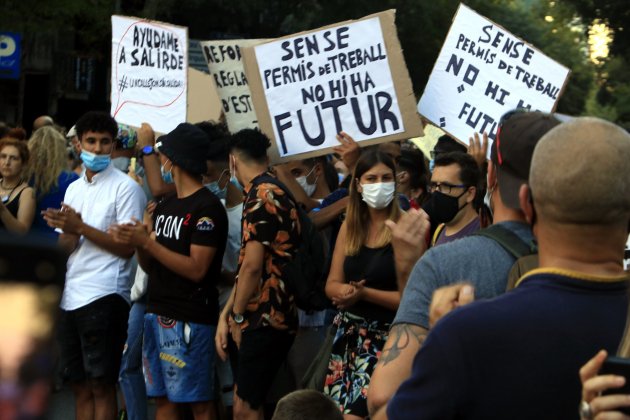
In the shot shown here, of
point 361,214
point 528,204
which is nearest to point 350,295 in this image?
point 361,214

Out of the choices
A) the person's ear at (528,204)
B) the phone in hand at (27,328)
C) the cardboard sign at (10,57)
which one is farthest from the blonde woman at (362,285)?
the cardboard sign at (10,57)

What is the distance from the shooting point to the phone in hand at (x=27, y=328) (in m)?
0.77

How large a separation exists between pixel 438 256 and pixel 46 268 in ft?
6.78

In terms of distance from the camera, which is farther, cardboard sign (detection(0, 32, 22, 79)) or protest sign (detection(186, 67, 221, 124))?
cardboard sign (detection(0, 32, 22, 79))

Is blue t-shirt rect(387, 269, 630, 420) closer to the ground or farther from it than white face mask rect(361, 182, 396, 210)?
closer to the ground

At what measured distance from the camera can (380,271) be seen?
5.67 meters

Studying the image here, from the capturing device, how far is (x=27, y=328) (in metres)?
0.77

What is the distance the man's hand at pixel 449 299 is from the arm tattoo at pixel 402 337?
0.47 meters

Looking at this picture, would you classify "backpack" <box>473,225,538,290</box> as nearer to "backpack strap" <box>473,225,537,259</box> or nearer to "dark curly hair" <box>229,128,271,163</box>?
"backpack strap" <box>473,225,537,259</box>

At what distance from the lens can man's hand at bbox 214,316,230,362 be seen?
6430 millimetres

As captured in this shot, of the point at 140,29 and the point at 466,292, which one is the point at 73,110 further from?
the point at 466,292

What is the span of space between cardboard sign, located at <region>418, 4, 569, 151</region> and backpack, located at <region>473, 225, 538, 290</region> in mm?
4035

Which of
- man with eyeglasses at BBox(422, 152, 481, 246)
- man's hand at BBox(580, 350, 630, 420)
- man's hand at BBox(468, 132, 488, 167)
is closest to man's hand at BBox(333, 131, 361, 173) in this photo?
man's hand at BBox(468, 132, 488, 167)

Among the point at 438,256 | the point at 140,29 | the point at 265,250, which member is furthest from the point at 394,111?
the point at 438,256
